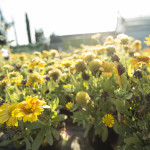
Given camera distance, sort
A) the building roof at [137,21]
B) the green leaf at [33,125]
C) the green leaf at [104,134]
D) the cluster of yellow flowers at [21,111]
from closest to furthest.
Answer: the cluster of yellow flowers at [21,111] < the green leaf at [33,125] < the green leaf at [104,134] < the building roof at [137,21]

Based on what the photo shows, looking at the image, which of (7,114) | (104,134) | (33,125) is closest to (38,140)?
(33,125)

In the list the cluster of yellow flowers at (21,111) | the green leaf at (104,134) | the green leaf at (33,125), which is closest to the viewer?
the cluster of yellow flowers at (21,111)

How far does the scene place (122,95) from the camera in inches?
30.0

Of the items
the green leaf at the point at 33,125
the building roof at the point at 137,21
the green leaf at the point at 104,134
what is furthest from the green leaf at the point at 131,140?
the building roof at the point at 137,21

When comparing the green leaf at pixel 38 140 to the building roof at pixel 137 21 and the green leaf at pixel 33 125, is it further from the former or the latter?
the building roof at pixel 137 21

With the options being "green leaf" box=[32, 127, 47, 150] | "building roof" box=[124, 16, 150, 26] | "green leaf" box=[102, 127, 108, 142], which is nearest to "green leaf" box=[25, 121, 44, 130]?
"green leaf" box=[32, 127, 47, 150]

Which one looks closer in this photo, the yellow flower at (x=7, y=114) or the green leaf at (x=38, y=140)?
the yellow flower at (x=7, y=114)

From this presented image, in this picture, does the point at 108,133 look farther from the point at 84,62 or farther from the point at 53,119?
the point at 84,62

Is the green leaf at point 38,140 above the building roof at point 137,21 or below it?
below

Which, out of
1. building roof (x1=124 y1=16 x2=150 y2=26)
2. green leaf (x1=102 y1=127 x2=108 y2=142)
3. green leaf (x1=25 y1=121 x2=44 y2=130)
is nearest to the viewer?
green leaf (x1=25 y1=121 x2=44 y2=130)

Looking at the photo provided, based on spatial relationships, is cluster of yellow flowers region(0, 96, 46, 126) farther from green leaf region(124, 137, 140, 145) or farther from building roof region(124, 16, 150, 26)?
building roof region(124, 16, 150, 26)

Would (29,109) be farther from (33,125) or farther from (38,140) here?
(38,140)

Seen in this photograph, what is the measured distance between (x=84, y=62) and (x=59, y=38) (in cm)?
1878

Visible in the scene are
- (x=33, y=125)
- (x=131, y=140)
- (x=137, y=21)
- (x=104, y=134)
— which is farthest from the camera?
(x=137, y=21)
